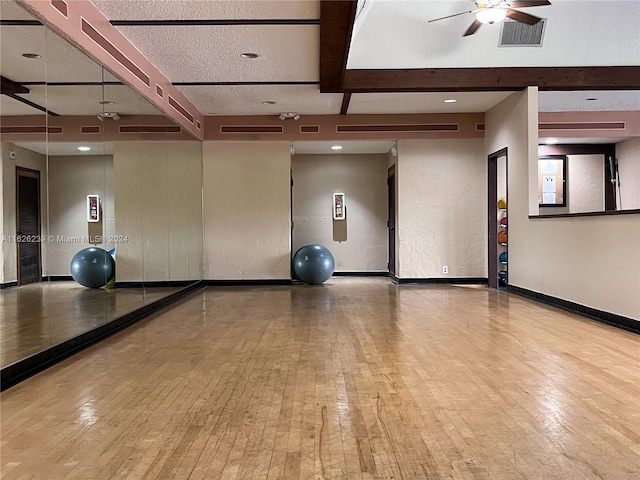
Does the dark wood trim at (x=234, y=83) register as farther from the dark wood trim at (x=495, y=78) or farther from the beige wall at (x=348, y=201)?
the beige wall at (x=348, y=201)

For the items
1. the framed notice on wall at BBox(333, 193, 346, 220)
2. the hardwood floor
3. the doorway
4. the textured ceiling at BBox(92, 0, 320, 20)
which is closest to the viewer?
the hardwood floor

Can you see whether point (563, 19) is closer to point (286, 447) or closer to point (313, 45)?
point (313, 45)

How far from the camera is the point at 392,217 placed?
11422 millimetres

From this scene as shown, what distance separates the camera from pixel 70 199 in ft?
15.0

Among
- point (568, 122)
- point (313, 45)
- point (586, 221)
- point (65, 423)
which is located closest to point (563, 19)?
point (586, 221)

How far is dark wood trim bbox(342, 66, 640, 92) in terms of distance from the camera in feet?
25.6

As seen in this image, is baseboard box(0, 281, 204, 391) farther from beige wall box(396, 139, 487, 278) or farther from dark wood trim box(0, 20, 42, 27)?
beige wall box(396, 139, 487, 278)

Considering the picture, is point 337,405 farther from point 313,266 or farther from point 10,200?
point 313,266

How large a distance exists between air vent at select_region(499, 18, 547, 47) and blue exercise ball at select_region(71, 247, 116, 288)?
5.52 metres

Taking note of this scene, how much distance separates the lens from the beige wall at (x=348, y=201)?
1217 cm

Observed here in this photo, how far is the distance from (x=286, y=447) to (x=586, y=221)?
5132mm

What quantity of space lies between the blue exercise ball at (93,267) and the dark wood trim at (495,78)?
13.8 feet

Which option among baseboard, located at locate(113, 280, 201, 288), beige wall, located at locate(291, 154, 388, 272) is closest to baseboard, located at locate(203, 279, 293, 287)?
baseboard, located at locate(113, 280, 201, 288)

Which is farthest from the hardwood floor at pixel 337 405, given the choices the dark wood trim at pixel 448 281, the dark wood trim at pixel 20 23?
the dark wood trim at pixel 448 281
